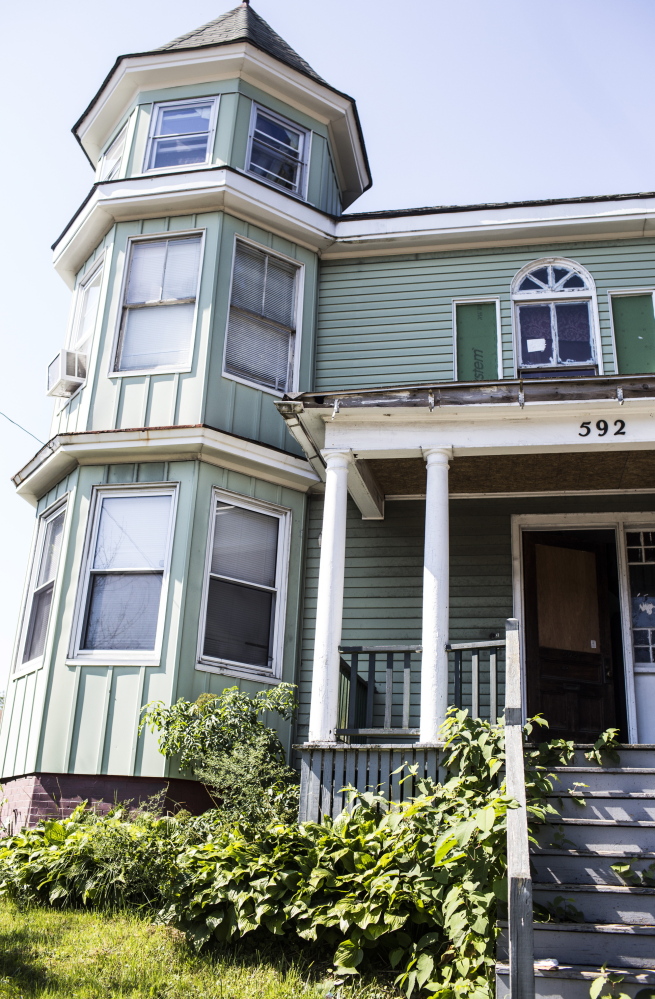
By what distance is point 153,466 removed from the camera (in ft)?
30.6

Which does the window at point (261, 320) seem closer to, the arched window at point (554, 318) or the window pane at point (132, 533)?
the window pane at point (132, 533)

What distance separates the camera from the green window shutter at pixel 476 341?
1035 centimetres

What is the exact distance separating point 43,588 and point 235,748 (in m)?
3.27

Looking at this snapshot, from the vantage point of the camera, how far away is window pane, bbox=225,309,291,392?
9.98m

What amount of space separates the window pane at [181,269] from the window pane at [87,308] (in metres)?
0.99

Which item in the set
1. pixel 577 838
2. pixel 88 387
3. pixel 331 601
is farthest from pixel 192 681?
pixel 577 838

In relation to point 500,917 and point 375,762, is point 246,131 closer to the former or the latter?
point 375,762

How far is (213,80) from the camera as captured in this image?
10938 millimetres

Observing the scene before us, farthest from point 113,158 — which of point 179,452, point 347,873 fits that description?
point 347,873

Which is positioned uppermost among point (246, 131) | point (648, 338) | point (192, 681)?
point (246, 131)

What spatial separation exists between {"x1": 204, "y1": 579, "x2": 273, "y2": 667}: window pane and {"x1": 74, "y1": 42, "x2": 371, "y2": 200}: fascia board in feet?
19.4

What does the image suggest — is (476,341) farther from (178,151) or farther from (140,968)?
(140,968)

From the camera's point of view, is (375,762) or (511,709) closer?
(511,709)

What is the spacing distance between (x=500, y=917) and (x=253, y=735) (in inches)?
130
